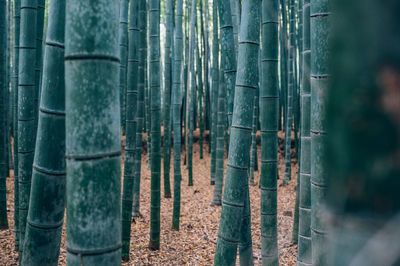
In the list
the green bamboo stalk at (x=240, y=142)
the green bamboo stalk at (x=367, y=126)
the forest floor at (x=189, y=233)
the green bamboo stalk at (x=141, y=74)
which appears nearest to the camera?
the green bamboo stalk at (x=367, y=126)

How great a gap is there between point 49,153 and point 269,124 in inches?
52.9

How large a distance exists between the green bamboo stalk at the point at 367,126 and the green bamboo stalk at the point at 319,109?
87 cm

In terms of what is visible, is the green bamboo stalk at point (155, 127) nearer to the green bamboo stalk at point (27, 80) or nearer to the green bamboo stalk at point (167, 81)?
the green bamboo stalk at point (167, 81)

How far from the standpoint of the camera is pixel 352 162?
255 mm

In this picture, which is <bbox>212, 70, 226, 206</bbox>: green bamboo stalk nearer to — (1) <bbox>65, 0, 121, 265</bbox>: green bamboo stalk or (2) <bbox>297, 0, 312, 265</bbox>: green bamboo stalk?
(2) <bbox>297, 0, 312, 265</bbox>: green bamboo stalk

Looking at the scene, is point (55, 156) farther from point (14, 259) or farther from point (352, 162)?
point (14, 259)

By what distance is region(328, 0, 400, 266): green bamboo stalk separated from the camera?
0.24 metres

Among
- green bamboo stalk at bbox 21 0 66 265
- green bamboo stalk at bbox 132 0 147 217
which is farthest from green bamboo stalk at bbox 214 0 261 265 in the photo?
green bamboo stalk at bbox 132 0 147 217

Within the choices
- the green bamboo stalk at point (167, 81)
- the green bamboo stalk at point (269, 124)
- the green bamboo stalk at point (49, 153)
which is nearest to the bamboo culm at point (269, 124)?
the green bamboo stalk at point (269, 124)

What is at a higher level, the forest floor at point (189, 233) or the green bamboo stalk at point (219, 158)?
the green bamboo stalk at point (219, 158)

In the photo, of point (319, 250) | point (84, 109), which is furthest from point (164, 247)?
point (84, 109)

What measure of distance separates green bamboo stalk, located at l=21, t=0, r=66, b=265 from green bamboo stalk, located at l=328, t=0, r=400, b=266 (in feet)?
3.21

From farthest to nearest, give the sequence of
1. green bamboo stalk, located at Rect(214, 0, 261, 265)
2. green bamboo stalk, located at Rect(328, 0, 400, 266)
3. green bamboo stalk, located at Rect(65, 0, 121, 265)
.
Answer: green bamboo stalk, located at Rect(214, 0, 261, 265) < green bamboo stalk, located at Rect(65, 0, 121, 265) < green bamboo stalk, located at Rect(328, 0, 400, 266)

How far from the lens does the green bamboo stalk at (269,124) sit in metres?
1.98
